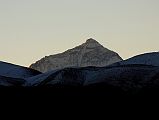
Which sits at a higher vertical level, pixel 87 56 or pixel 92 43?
pixel 92 43

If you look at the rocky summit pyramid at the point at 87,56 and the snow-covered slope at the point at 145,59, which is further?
the rocky summit pyramid at the point at 87,56

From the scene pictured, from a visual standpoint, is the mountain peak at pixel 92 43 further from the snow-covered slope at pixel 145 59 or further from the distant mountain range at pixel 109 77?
the distant mountain range at pixel 109 77

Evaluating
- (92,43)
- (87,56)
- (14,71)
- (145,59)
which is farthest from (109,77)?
(87,56)

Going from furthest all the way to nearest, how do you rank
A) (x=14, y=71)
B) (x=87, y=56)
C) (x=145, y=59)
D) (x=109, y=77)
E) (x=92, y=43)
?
1. (x=87, y=56)
2. (x=92, y=43)
3. (x=14, y=71)
4. (x=145, y=59)
5. (x=109, y=77)

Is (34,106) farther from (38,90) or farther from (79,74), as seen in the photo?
(79,74)

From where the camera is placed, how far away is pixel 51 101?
2408 mm

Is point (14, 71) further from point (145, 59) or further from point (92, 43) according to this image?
point (92, 43)

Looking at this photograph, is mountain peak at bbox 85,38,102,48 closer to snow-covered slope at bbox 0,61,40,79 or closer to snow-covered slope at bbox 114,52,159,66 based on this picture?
snow-covered slope at bbox 0,61,40,79

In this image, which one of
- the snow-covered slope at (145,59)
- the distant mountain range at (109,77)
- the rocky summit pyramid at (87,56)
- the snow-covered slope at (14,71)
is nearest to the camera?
the distant mountain range at (109,77)

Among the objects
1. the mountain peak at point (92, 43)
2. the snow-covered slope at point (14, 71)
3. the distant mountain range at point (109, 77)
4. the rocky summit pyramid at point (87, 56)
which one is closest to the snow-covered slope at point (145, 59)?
the distant mountain range at point (109, 77)

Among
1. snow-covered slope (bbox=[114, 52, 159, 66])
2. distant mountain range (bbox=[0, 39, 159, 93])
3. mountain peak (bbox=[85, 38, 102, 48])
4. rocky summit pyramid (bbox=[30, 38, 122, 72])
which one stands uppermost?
mountain peak (bbox=[85, 38, 102, 48])

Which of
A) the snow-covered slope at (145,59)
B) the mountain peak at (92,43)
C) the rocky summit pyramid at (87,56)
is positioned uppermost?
the mountain peak at (92,43)

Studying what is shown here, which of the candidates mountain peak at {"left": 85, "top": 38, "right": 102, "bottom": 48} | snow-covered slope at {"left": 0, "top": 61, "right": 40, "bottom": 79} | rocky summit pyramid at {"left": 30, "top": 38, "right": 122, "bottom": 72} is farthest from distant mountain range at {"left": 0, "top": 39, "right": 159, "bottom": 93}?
mountain peak at {"left": 85, "top": 38, "right": 102, "bottom": 48}

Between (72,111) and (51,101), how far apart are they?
0.47 ft
